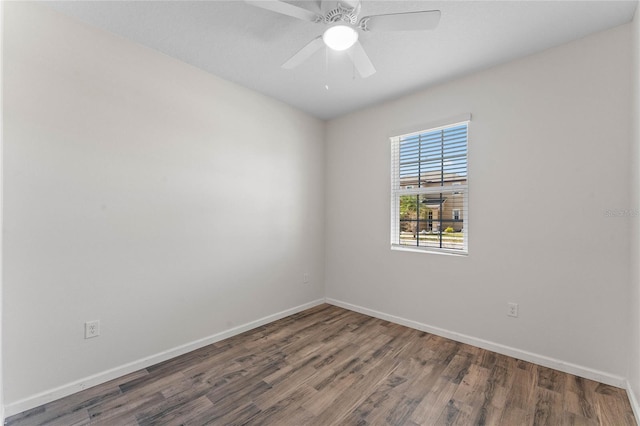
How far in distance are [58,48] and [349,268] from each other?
11.0 feet

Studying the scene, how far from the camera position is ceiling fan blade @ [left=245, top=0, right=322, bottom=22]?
1417 millimetres

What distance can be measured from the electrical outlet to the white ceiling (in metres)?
2.14

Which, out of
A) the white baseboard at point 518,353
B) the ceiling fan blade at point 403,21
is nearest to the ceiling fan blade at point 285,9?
the ceiling fan blade at point 403,21

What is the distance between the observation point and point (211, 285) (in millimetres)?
2686

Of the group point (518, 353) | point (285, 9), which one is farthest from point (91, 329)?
point (518, 353)

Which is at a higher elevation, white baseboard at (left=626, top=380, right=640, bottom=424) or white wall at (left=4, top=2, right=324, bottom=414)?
white wall at (left=4, top=2, right=324, bottom=414)

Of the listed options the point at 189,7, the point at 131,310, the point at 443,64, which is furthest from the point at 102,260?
the point at 443,64

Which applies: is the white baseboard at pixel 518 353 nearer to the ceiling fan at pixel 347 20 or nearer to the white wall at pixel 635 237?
the white wall at pixel 635 237

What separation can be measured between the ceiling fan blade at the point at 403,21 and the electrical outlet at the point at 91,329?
A: 2703 millimetres

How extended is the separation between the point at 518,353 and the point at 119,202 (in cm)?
346

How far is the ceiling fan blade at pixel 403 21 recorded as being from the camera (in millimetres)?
1479

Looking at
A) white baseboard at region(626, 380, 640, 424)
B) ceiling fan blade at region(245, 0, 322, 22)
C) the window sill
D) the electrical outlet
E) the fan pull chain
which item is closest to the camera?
ceiling fan blade at region(245, 0, 322, 22)

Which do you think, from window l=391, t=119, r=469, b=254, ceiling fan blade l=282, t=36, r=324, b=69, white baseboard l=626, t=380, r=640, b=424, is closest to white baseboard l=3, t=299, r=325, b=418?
window l=391, t=119, r=469, b=254

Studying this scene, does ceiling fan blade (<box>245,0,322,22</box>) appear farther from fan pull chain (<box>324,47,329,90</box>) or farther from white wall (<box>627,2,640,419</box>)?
white wall (<box>627,2,640,419</box>)
